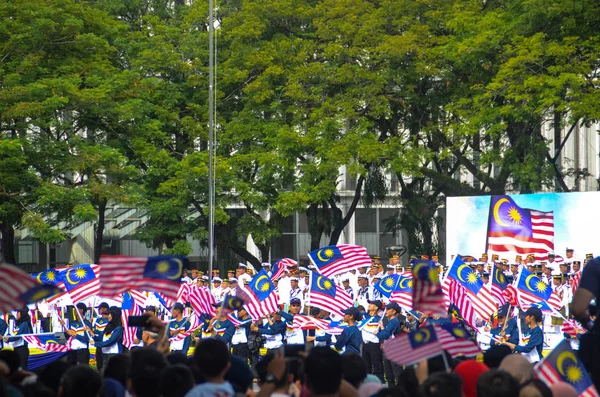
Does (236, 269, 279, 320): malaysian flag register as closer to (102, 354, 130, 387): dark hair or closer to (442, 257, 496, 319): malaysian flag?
(442, 257, 496, 319): malaysian flag

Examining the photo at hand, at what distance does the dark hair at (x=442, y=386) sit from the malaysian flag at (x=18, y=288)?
361cm

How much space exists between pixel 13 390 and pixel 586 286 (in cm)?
403

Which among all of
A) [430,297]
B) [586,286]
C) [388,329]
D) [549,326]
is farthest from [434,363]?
[549,326]

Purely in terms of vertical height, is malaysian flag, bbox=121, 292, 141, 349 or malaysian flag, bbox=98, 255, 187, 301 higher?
malaysian flag, bbox=98, 255, 187, 301

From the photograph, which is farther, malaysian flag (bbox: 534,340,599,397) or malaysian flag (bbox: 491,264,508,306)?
malaysian flag (bbox: 491,264,508,306)

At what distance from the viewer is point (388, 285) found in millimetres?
21891

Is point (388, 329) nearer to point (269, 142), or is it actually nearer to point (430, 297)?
point (430, 297)

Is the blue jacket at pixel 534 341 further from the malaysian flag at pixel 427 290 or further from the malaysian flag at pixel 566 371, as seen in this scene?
the malaysian flag at pixel 566 371

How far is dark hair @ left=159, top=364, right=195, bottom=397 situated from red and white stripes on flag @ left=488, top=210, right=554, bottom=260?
23.0 meters

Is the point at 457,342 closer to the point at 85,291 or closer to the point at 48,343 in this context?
the point at 85,291

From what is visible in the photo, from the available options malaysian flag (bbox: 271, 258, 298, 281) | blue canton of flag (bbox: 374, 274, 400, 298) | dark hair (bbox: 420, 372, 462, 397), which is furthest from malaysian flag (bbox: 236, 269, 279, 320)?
dark hair (bbox: 420, 372, 462, 397)

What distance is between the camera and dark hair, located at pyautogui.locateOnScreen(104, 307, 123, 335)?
19141mm

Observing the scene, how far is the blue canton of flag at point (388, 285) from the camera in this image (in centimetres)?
2147

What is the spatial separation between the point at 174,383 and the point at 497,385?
203 centimetres
